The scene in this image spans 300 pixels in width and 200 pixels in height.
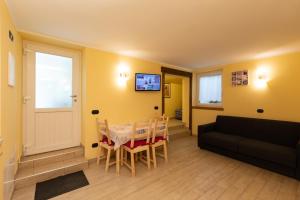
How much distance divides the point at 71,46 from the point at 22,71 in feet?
2.94

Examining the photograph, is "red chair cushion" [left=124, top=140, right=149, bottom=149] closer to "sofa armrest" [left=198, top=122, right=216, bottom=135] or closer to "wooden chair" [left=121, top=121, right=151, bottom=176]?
"wooden chair" [left=121, top=121, right=151, bottom=176]

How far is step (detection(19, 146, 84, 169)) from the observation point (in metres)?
2.36

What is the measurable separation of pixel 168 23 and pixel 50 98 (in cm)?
244

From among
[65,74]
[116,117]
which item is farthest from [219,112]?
[65,74]

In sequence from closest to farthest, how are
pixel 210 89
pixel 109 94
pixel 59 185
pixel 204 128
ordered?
pixel 59 185 < pixel 109 94 < pixel 204 128 < pixel 210 89

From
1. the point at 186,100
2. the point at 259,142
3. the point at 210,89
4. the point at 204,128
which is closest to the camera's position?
the point at 259,142

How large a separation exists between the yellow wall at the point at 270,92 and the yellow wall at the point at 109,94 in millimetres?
2181

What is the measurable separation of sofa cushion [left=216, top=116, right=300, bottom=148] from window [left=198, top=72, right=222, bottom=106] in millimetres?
805

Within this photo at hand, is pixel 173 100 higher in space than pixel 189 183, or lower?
higher

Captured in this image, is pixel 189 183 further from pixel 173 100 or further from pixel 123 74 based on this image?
pixel 173 100

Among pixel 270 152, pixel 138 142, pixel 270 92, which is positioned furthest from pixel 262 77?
pixel 138 142

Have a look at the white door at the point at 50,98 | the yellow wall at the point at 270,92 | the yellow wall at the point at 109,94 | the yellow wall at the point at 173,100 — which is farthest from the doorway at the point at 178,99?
the white door at the point at 50,98

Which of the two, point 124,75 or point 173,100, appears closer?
point 124,75

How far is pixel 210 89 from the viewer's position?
15.3ft
